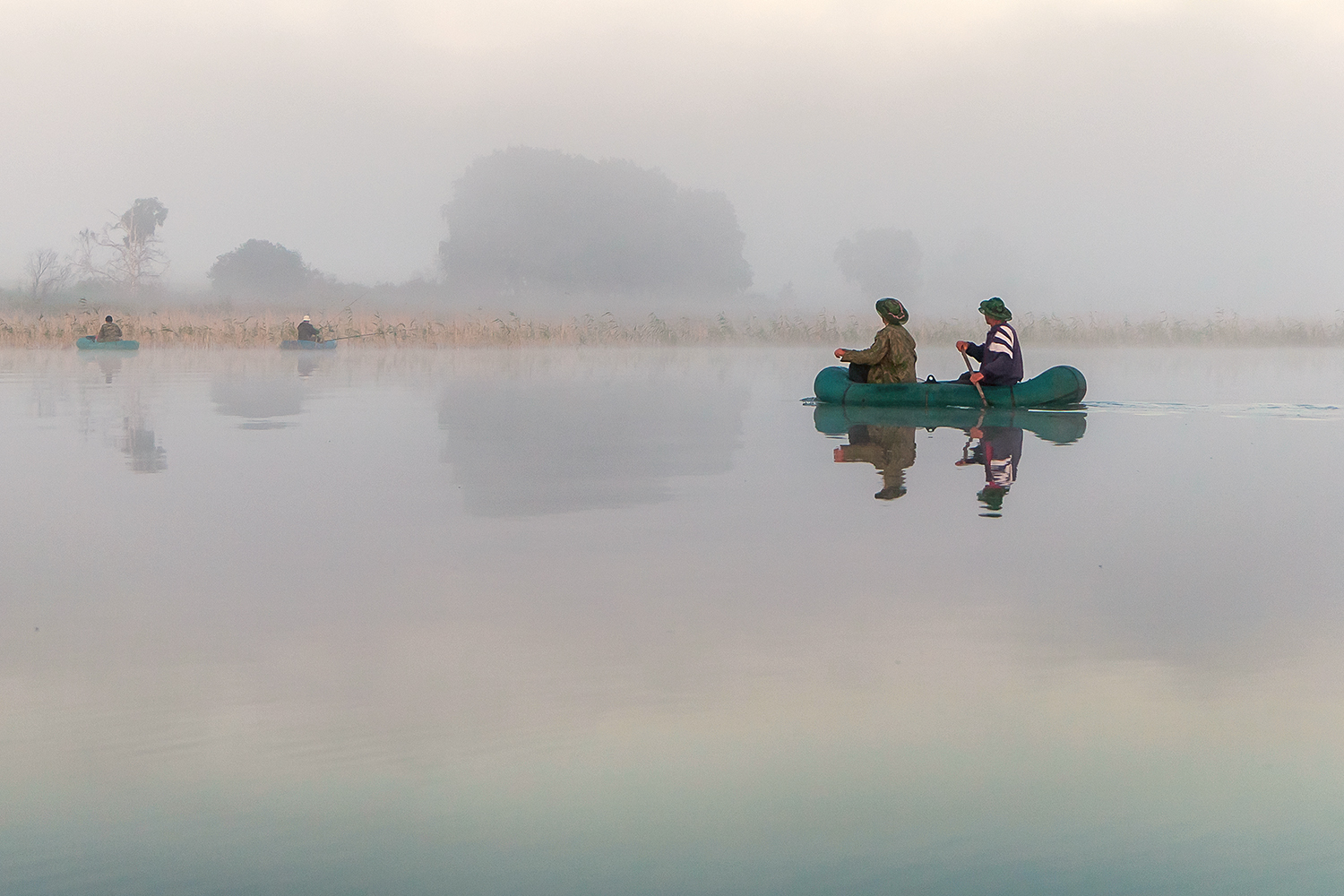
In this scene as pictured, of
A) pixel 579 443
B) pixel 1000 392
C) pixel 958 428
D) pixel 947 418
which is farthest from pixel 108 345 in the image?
pixel 958 428

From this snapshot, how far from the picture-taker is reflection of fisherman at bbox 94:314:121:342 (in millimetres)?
32000

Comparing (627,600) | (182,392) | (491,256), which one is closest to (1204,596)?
(627,600)

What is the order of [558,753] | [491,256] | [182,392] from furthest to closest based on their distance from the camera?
[491,256] → [182,392] → [558,753]

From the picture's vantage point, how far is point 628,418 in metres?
15.0

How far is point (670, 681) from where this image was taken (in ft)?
14.1

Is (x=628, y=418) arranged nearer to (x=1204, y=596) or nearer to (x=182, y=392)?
(x=182, y=392)

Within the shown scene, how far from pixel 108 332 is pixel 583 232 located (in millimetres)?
52834

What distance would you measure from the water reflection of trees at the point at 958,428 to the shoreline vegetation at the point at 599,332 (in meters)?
22.2

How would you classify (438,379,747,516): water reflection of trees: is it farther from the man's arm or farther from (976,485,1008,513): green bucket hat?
(976,485,1008,513): green bucket hat

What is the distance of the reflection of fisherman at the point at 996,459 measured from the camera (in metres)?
8.74

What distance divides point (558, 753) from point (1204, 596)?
3151 mm

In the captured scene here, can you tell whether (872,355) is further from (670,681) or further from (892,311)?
(670,681)

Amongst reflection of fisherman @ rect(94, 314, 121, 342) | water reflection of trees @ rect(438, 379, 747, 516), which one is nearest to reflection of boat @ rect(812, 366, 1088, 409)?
water reflection of trees @ rect(438, 379, 747, 516)

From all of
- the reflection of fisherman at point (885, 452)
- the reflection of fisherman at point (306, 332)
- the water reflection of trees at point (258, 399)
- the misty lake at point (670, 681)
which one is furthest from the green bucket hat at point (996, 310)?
the reflection of fisherman at point (306, 332)
